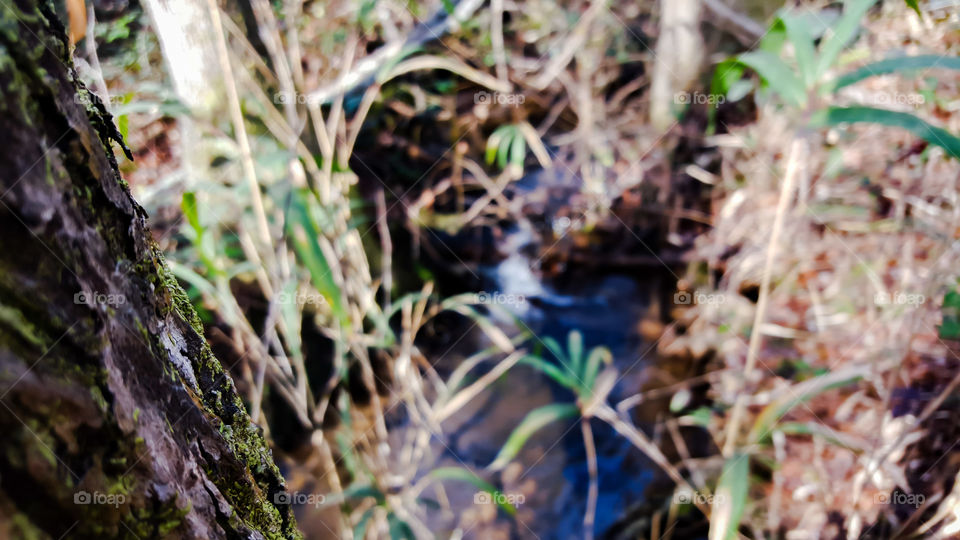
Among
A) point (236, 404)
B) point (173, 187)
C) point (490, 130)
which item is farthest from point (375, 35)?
point (236, 404)

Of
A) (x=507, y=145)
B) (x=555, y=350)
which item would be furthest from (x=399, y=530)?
(x=507, y=145)

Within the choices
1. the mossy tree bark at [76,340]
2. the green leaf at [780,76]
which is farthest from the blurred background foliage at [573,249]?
the mossy tree bark at [76,340]

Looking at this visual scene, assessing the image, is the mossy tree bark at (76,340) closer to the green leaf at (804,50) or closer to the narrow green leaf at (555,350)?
the green leaf at (804,50)

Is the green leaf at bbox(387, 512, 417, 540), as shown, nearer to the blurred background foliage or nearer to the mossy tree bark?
the blurred background foliage

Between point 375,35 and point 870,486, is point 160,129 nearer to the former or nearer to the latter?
point 375,35

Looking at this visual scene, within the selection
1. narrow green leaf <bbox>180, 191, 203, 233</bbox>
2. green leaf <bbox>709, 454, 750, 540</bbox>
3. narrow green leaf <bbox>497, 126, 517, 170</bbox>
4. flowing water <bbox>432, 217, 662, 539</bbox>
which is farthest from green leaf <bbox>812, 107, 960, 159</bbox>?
narrow green leaf <bbox>497, 126, 517, 170</bbox>
